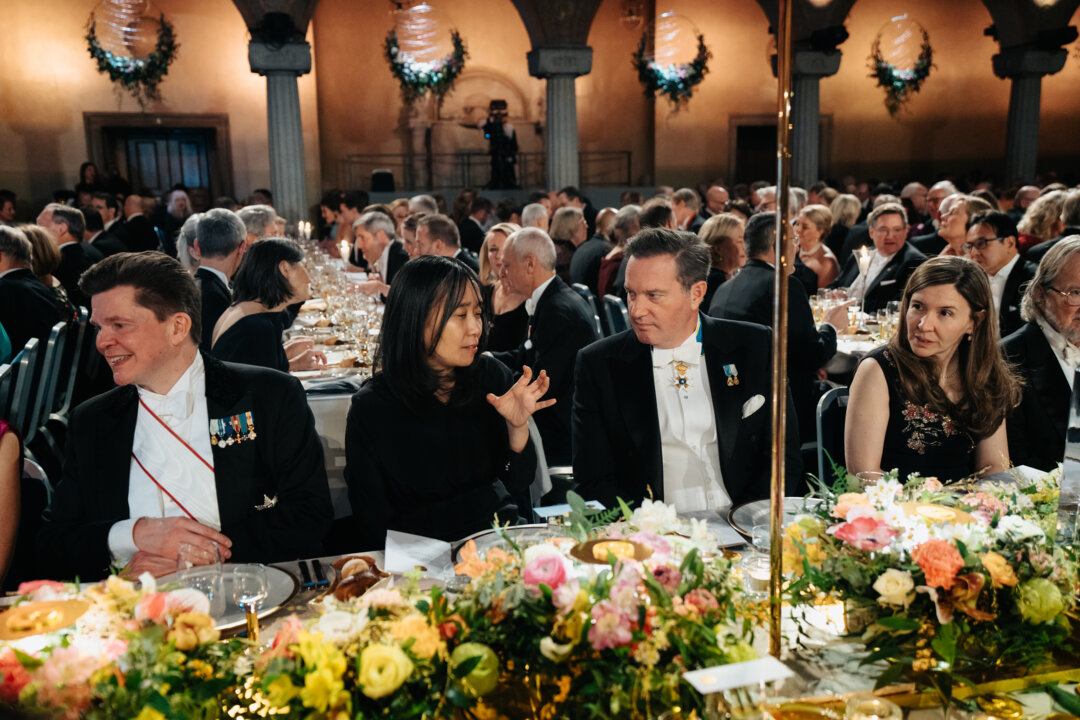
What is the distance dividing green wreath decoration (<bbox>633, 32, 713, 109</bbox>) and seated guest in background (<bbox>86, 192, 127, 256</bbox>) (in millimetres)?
10267

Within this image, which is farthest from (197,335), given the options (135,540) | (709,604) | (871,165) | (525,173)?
(871,165)

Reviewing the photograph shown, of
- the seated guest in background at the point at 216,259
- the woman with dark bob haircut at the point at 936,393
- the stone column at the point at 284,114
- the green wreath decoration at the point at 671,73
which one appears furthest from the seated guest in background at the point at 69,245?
the green wreath decoration at the point at 671,73

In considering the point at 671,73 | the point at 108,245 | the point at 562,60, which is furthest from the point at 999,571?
the point at 671,73

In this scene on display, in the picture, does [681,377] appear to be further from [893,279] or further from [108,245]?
[108,245]

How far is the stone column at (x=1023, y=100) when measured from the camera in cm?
1437

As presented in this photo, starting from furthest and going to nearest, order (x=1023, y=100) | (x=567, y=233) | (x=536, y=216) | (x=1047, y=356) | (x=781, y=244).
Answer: (x=1023, y=100) → (x=536, y=216) → (x=567, y=233) → (x=1047, y=356) → (x=781, y=244)

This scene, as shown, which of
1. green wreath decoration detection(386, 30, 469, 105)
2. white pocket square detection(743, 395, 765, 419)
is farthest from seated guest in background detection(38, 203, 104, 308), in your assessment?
green wreath decoration detection(386, 30, 469, 105)

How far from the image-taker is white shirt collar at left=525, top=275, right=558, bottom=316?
4.14m

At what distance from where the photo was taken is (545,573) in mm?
1255

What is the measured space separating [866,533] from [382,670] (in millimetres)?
810

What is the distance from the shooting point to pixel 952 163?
60.4ft

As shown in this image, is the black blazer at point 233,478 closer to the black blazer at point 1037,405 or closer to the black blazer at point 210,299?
the black blazer at point 1037,405

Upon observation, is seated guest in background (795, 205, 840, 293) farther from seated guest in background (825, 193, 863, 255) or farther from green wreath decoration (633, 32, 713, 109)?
green wreath decoration (633, 32, 713, 109)

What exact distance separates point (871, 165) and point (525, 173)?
7.09 meters
